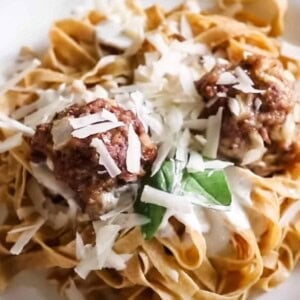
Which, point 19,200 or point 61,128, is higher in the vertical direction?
point 61,128

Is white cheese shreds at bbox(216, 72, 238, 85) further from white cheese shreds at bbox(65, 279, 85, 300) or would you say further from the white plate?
white cheese shreds at bbox(65, 279, 85, 300)

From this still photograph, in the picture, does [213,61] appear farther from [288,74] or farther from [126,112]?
[126,112]

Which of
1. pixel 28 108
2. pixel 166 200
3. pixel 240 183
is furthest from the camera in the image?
pixel 28 108

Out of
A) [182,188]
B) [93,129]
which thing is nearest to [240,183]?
[182,188]

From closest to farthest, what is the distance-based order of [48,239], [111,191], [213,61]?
[111,191], [48,239], [213,61]

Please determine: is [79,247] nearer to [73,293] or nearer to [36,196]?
[73,293]

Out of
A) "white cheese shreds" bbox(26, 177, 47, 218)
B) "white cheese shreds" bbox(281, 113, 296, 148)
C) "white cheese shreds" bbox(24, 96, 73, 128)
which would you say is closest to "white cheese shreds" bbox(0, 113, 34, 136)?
"white cheese shreds" bbox(24, 96, 73, 128)

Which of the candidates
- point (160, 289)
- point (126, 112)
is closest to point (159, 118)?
point (126, 112)
